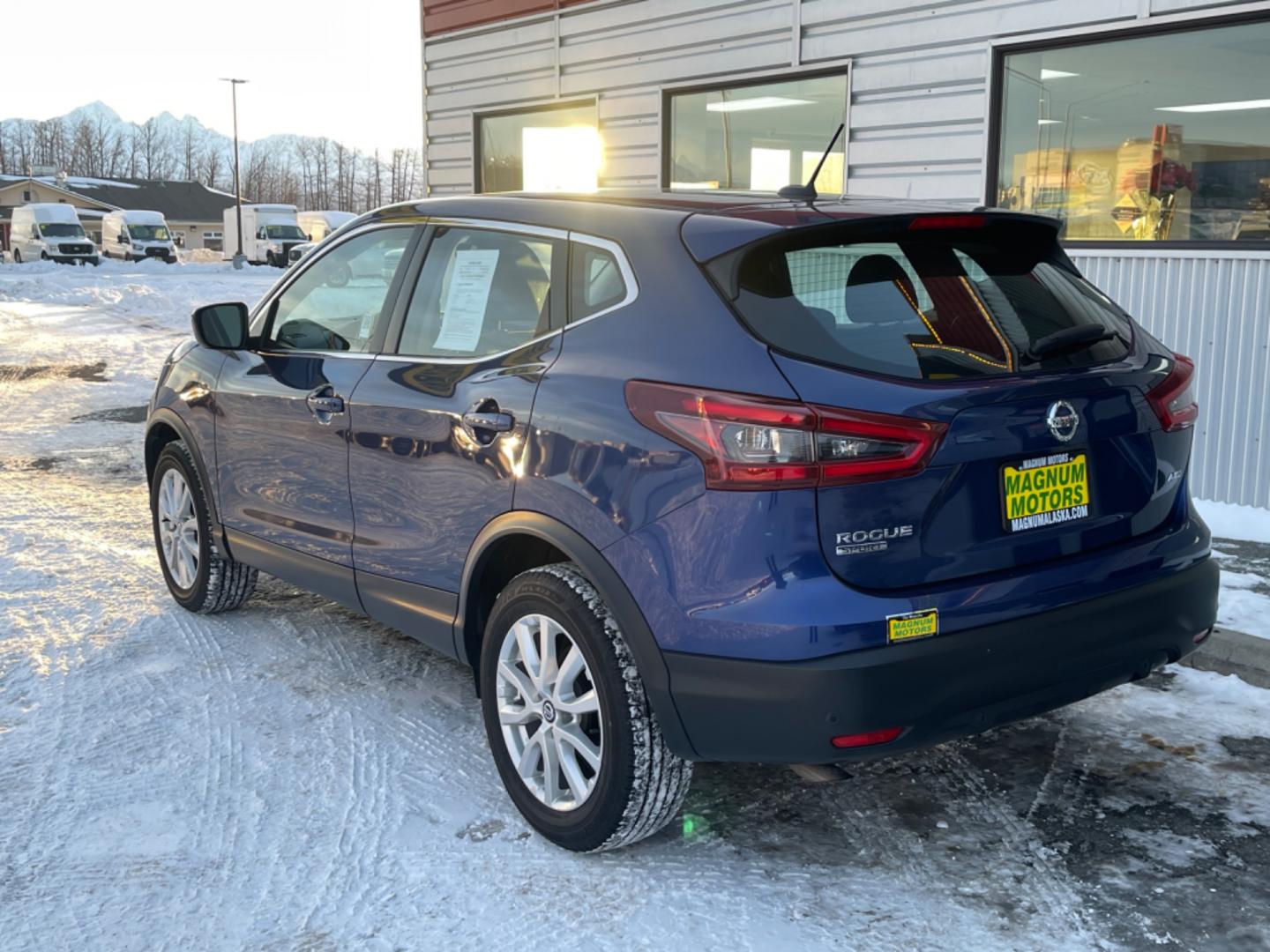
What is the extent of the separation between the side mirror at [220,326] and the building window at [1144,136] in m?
4.70

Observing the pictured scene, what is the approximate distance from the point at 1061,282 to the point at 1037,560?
92 centimetres

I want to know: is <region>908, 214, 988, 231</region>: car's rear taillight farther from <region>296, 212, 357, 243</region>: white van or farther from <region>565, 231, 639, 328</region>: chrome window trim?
<region>296, 212, 357, 243</region>: white van

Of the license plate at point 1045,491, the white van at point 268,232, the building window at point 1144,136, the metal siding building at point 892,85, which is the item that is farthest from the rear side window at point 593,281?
the white van at point 268,232

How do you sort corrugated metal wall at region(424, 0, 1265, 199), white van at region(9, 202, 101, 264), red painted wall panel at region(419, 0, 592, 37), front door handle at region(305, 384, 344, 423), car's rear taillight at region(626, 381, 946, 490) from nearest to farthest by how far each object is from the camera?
car's rear taillight at region(626, 381, 946, 490) → front door handle at region(305, 384, 344, 423) → corrugated metal wall at region(424, 0, 1265, 199) → red painted wall panel at region(419, 0, 592, 37) → white van at region(9, 202, 101, 264)

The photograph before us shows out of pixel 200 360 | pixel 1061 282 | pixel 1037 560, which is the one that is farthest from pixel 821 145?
pixel 1037 560

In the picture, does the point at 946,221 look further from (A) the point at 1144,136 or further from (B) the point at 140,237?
(B) the point at 140,237

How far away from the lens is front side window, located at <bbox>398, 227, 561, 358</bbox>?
3.68m

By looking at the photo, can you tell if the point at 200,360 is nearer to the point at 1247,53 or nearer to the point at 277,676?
the point at 277,676

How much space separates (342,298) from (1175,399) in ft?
9.30

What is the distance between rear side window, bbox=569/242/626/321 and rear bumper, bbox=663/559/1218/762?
993 millimetres

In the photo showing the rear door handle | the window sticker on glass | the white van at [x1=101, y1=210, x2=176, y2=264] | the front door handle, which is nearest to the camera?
the rear door handle

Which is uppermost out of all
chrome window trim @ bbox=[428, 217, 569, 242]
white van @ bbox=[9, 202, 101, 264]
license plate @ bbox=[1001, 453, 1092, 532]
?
white van @ bbox=[9, 202, 101, 264]

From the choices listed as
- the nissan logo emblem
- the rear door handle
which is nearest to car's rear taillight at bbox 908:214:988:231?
the nissan logo emblem

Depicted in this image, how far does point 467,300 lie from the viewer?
13.0 feet
